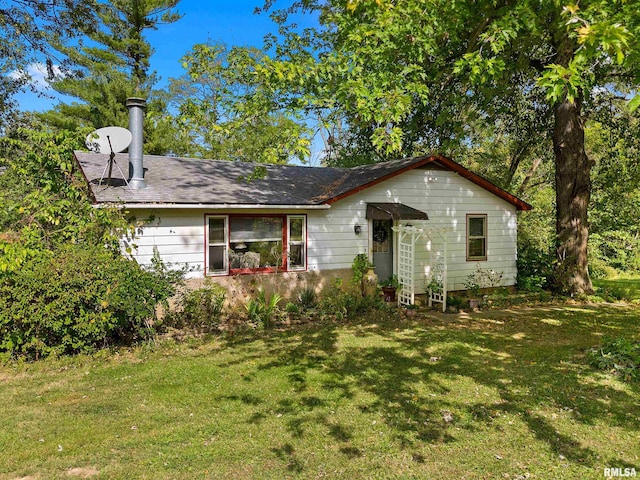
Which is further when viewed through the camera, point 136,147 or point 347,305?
point 347,305

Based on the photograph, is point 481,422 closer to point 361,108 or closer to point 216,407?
point 216,407

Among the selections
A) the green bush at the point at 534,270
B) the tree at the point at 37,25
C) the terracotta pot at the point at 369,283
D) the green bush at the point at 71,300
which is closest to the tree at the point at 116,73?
the tree at the point at 37,25

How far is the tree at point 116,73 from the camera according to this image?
21.4 meters

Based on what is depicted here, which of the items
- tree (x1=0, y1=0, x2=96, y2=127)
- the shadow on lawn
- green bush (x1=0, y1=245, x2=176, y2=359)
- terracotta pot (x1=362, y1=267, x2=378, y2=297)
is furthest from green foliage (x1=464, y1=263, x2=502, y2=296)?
tree (x1=0, y1=0, x2=96, y2=127)

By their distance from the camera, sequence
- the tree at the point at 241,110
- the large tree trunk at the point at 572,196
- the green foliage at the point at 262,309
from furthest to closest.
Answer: the large tree trunk at the point at 572,196 → the green foliage at the point at 262,309 → the tree at the point at 241,110

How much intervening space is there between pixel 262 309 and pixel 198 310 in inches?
53.7

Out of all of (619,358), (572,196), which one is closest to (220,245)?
(619,358)

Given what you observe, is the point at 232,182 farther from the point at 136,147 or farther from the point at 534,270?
the point at 534,270

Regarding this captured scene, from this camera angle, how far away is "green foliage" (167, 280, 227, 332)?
8617 mm

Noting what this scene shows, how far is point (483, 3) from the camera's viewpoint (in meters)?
7.82

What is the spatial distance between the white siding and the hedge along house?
3 centimetres

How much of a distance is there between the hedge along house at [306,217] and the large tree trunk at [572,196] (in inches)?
52.3

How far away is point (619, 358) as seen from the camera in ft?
20.4

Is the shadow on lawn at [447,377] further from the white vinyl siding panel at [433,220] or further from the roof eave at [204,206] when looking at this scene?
the roof eave at [204,206]
